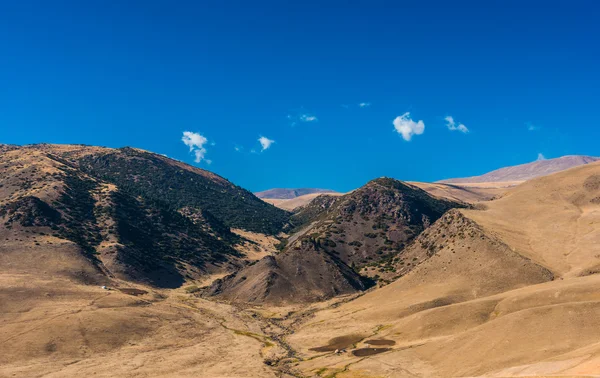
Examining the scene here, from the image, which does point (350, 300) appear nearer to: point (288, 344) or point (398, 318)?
point (398, 318)

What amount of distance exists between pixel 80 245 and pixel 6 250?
18742 millimetres

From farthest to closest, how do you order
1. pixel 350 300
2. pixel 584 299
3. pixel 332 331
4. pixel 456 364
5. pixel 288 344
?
1. pixel 350 300
2. pixel 332 331
3. pixel 288 344
4. pixel 584 299
5. pixel 456 364

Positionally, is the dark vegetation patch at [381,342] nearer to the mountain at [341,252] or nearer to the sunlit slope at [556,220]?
the sunlit slope at [556,220]

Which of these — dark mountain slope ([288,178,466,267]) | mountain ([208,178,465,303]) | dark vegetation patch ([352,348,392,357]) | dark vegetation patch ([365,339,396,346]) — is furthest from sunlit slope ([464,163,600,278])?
dark vegetation patch ([352,348,392,357])

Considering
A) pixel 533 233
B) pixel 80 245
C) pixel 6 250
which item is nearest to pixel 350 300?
pixel 533 233

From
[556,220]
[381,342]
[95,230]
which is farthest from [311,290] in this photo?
[95,230]

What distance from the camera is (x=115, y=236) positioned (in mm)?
145000

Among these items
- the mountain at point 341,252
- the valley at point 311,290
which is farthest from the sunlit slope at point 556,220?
the mountain at point 341,252

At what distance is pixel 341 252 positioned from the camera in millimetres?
145125

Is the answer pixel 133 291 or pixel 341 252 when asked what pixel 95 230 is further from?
pixel 341 252

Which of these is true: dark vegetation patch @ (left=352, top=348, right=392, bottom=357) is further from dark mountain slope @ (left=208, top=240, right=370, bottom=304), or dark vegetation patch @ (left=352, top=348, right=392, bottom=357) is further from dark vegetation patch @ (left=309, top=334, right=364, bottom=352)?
dark mountain slope @ (left=208, top=240, right=370, bottom=304)

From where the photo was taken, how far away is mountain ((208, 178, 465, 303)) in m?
115

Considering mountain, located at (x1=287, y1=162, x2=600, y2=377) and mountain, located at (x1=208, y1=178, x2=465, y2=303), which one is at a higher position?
mountain, located at (x1=208, y1=178, x2=465, y2=303)

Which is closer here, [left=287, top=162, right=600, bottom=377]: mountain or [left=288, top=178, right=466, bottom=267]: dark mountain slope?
[left=287, top=162, right=600, bottom=377]: mountain
